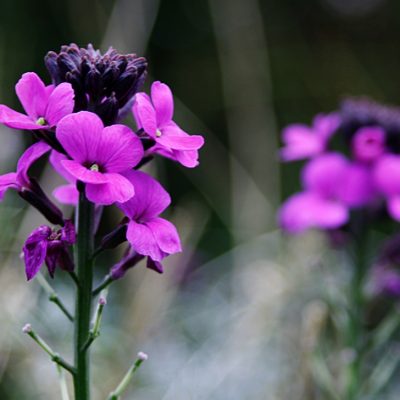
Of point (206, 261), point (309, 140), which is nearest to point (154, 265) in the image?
point (309, 140)

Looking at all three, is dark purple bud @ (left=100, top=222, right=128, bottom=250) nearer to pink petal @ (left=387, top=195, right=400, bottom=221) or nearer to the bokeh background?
the bokeh background

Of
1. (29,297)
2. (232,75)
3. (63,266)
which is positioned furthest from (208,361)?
(63,266)

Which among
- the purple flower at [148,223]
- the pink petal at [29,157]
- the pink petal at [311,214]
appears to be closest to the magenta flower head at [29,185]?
the pink petal at [29,157]

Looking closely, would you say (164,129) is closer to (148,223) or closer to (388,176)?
(148,223)

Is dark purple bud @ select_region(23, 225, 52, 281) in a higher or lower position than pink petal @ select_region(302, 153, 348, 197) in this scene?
higher

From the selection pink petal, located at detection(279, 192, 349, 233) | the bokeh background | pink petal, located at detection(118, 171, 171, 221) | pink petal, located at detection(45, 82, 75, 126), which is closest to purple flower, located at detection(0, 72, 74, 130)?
pink petal, located at detection(45, 82, 75, 126)
